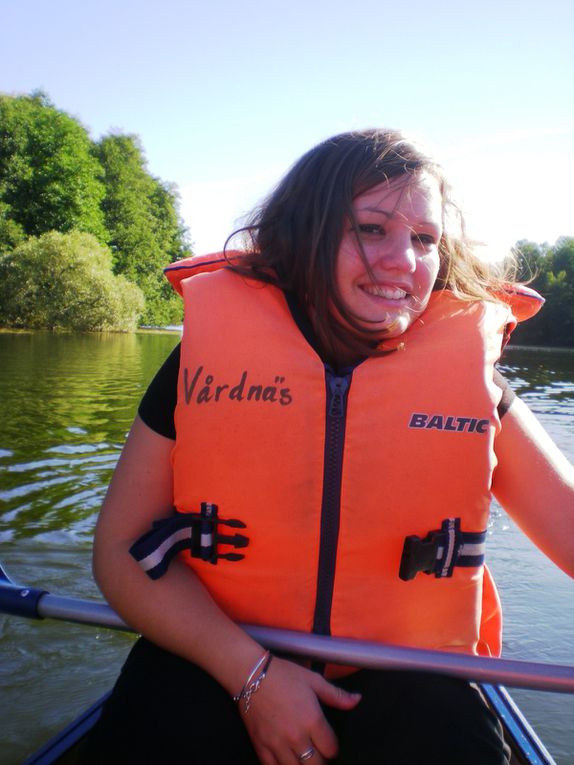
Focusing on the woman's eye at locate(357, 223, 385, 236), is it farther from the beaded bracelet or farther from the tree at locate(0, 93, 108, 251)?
the tree at locate(0, 93, 108, 251)

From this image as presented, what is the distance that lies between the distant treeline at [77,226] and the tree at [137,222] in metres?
0.05

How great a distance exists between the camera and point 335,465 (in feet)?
4.84

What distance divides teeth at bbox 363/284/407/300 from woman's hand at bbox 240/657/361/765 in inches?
30.5

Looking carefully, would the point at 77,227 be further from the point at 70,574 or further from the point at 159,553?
the point at 159,553

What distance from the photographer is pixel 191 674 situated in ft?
4.40

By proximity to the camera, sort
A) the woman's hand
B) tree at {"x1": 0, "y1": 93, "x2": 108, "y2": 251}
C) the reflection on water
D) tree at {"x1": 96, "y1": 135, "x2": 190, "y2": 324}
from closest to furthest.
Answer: the woman's hand
the reflection on water
tree at {"x1": 0, "y1": 93, "x2": 108, "y2": 251}
tree at {"x1": 96, "y1": 135, "x2": 190, "y2": 324}

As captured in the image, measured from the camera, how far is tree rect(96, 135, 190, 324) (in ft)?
110

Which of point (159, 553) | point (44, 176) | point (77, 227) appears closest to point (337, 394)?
point (159, 553)

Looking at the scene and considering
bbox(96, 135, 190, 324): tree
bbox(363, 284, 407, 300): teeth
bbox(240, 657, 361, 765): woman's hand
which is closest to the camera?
bbox(240, 657, 361, 765): woman's hand

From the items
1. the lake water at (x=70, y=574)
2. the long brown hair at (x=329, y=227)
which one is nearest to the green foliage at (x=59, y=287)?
the lake water at (x=70, y=574)

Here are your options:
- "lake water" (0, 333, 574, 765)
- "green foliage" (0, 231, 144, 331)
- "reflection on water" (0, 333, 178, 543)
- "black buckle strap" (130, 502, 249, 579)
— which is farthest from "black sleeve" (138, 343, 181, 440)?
"green foliage" (0, 231, 144, 331)

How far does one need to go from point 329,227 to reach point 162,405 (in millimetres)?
519

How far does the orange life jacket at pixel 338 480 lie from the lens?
1459 mm

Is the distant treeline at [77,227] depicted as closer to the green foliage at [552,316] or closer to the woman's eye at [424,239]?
the green foliage at [552,316]
